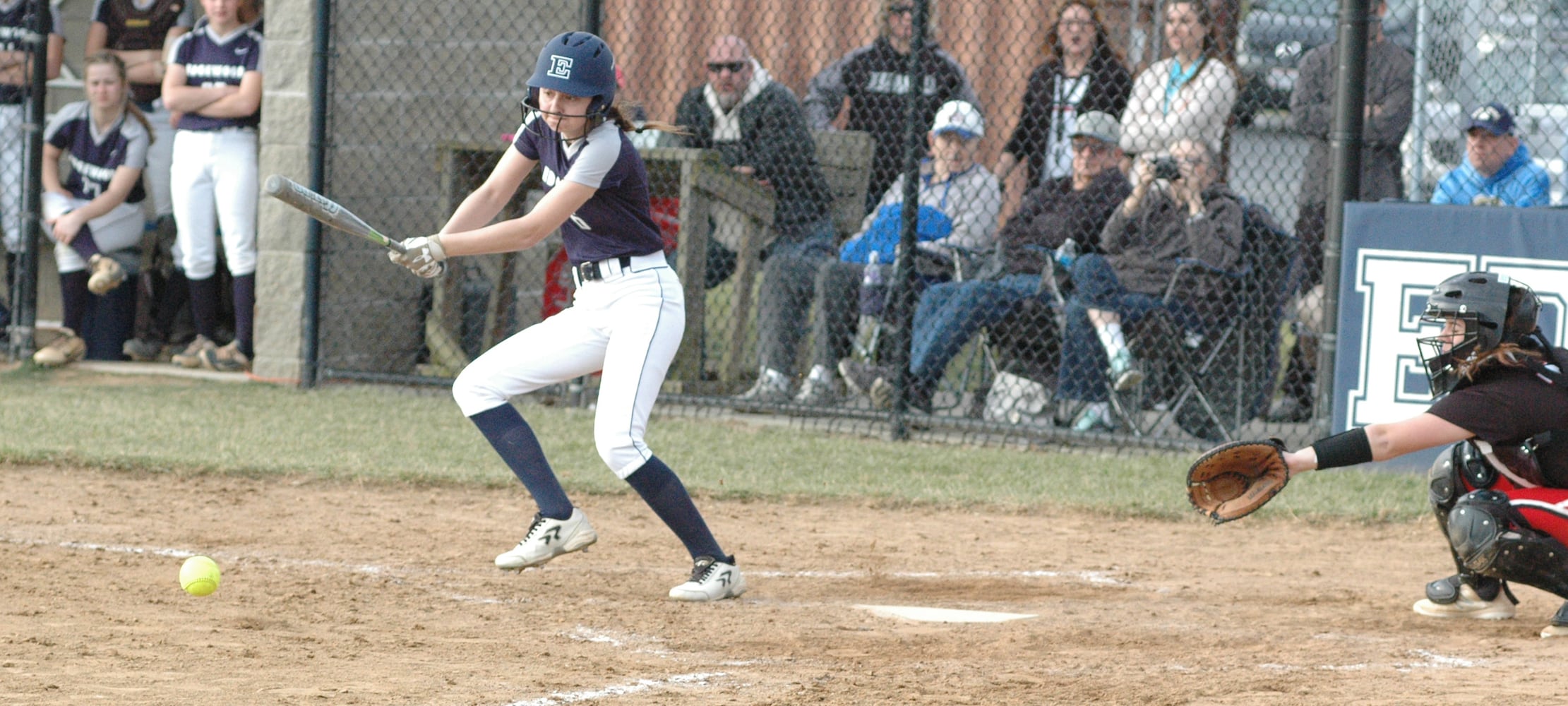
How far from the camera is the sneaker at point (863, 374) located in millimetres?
8609

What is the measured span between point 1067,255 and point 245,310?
473cm

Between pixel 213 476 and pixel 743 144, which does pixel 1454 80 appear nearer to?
pixel 743 144

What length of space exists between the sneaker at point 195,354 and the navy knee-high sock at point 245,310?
184 mm

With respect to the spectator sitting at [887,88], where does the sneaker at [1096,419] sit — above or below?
below

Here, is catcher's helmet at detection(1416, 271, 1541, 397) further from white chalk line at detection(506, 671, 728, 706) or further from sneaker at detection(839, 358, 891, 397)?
sneaker at detection(839, 358, 891, 397)

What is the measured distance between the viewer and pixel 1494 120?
24.3 ft

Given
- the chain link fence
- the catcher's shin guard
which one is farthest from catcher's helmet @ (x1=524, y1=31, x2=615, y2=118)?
the chain link fence

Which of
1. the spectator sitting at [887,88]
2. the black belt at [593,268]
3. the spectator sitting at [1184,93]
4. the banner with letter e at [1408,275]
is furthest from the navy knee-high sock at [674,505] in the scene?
the spectator sitting at [887,88]

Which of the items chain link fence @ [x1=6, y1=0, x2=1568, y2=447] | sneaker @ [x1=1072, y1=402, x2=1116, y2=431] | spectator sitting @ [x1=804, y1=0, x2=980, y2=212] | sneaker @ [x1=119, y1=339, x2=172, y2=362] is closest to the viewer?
chain link fence @ [x1=6, y1=0, x2=1568, y2=447]

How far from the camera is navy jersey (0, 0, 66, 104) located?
10.1 meters

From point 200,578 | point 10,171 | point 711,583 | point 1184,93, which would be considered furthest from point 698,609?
point 10,171

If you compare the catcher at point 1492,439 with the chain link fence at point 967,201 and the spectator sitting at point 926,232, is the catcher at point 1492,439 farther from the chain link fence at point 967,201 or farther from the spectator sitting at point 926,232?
the spectator sitting at point 926,232

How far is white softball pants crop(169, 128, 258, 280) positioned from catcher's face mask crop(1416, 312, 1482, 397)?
6763mm

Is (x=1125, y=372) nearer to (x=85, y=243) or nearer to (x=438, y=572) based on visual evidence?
(x=438, y=572)
